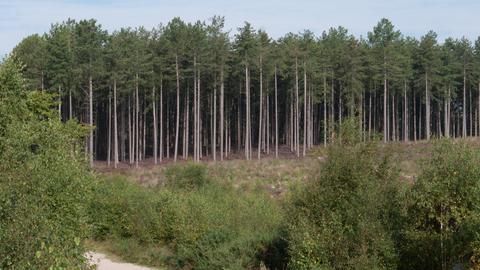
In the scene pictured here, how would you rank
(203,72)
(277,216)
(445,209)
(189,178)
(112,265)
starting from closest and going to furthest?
(445,209) < (112,265) < (277,216) < (189,178) < (203,72)

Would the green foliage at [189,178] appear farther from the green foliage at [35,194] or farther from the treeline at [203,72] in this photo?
the treeline at [203,72]

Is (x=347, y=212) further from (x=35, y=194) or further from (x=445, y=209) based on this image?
(x=35, y=194)

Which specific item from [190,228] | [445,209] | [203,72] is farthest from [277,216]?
[203,72]

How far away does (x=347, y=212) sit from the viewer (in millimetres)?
12062

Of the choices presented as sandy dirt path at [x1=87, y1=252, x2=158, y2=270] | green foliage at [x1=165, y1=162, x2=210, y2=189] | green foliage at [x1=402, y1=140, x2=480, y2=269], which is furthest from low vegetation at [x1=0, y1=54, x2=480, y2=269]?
green foliage at [x1=165, y1=162, x2=210, y2=189]

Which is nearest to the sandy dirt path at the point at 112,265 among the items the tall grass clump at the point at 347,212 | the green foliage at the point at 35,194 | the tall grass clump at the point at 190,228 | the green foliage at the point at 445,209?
the tall grass clump at the point at 190,228

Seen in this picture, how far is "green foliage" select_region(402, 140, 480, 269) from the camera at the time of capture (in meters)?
9.96

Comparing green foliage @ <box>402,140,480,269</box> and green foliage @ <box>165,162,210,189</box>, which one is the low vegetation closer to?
green foliage @ <box>402,140,480,269</box>

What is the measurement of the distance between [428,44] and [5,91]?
5286cm

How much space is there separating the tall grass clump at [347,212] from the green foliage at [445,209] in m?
0.92

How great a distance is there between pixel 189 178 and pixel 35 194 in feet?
52.3

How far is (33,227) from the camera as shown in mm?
8367

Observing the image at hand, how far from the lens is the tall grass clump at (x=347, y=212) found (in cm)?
1127

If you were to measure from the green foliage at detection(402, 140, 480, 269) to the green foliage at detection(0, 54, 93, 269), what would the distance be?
28.6 feet
